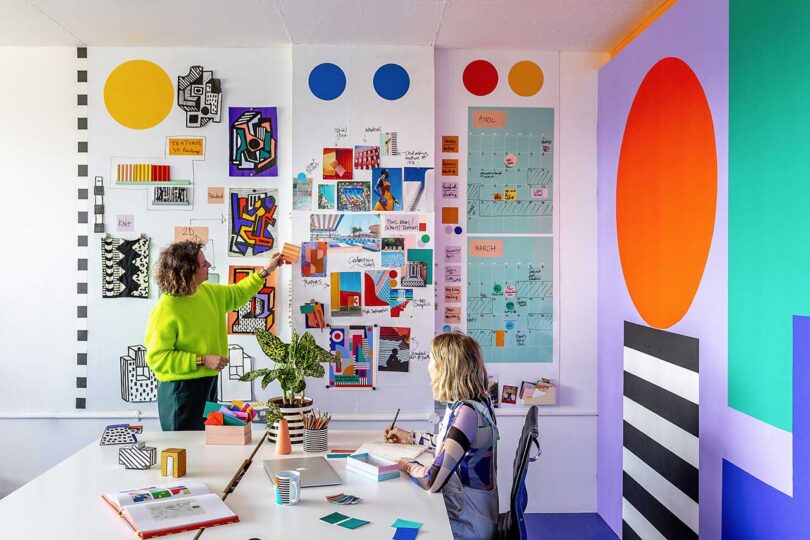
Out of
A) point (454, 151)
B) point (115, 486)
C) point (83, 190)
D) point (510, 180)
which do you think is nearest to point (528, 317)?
point (510, 180)

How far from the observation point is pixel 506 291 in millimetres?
4102

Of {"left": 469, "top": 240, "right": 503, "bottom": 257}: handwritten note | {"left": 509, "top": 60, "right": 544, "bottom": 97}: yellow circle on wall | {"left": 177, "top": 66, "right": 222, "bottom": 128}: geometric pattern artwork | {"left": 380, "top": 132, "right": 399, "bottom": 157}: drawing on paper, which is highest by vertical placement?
{"left": 509, "top": 60, "right": 544, "bottom": 97}: yellow circle on wall

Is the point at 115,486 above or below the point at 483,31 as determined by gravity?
below

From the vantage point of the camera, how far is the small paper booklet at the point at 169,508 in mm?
1939

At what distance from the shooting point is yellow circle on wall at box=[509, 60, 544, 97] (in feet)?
13.4

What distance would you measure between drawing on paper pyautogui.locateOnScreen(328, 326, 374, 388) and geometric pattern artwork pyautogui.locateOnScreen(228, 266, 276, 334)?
1.38ft

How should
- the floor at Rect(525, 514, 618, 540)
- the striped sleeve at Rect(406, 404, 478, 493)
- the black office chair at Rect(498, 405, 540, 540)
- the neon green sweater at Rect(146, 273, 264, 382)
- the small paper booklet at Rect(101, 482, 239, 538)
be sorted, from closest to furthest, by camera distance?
the small paper booklet at Rect(101, 482, 239, 538), the striped sleeve at Rect(406, 404, 478, 493), the black office chair at Rect(498, 405, 540, 540), the neon green sweater at Rect(146, 273, 264, 382), the floor at Rect(525, 514, 618, 540)

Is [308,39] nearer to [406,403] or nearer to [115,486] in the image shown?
[406,403]

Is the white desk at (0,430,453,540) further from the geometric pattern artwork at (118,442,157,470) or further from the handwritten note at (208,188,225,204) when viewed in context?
the handwritten note at (208,188,225,204)

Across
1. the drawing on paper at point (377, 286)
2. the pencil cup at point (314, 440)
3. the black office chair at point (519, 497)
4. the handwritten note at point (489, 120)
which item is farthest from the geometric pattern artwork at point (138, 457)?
the handwritten note at point (489, 120)

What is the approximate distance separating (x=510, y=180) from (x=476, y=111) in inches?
18.9

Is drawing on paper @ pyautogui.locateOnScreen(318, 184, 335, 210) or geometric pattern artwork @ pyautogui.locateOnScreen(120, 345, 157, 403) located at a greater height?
drawing on paper @ pyautogui.locateOnScreen(318, 184, 335, 210)

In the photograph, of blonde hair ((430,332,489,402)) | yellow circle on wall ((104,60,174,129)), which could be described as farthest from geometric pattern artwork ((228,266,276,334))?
blonde hair ((430,332,489,402))
